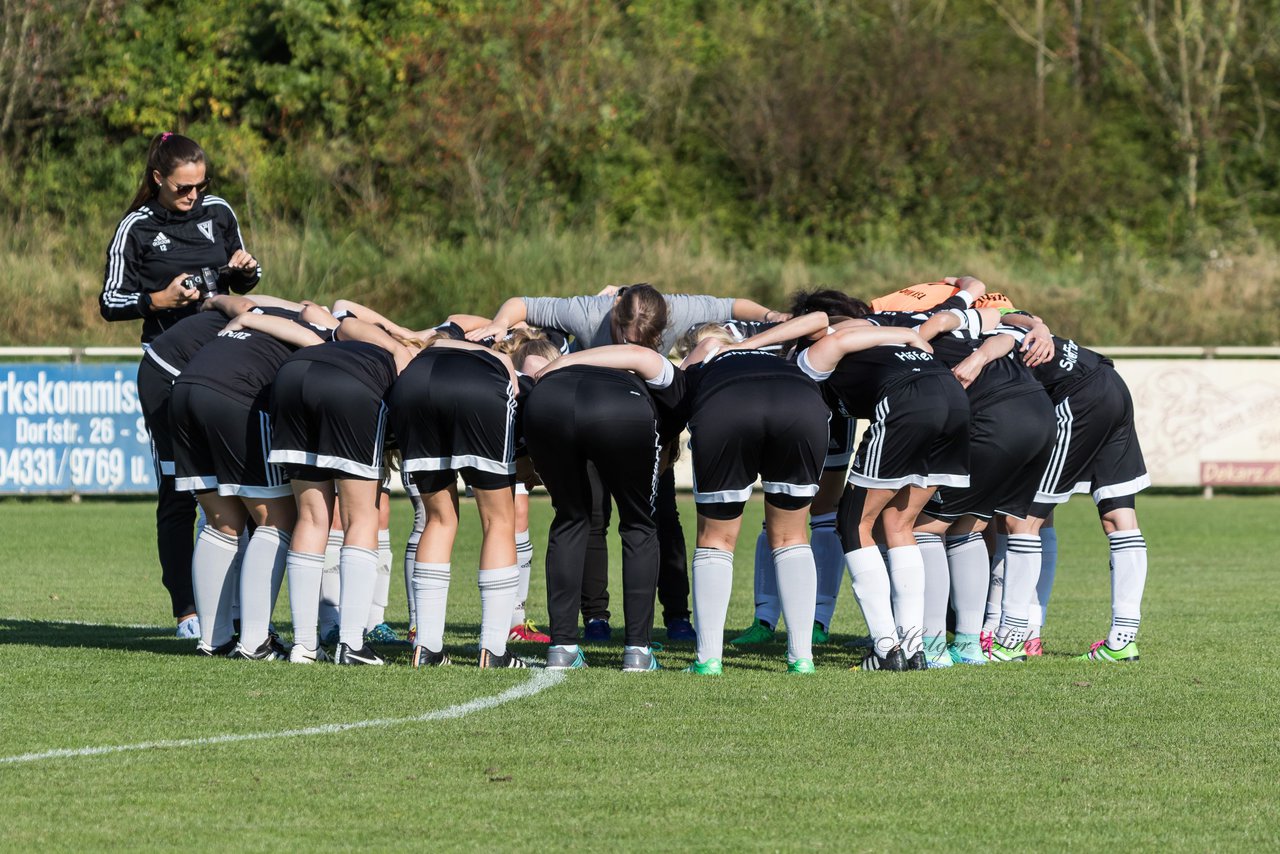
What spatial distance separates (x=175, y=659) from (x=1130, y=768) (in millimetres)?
4306

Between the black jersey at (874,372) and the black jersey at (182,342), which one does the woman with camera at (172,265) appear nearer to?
the black jersey at (182,342)

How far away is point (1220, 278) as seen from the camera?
27.3 m

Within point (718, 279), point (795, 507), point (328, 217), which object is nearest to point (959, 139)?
point (718, 279)

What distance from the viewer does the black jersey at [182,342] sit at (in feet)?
27.1

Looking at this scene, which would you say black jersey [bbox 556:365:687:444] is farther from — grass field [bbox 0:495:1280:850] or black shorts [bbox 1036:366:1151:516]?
black shorts [bbox 1036:366:1151:516]

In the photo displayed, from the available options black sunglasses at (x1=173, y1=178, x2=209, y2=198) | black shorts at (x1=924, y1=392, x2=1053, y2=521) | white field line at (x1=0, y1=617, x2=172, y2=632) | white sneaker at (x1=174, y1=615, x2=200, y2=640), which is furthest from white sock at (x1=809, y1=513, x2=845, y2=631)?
black sunglasses at (x1=173, y1=178, x2=209, y2=198)

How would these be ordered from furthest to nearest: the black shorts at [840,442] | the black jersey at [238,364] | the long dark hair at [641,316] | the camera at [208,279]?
the camera at [208,279] → the black shorts at [840,442] → the black jersey at [238,364] → the long dark hair at [641,316]

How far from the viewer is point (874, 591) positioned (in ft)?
24.4

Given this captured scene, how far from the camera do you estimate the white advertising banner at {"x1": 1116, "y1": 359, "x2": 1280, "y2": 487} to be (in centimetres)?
2023

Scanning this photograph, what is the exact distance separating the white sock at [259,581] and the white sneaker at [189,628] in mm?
1139

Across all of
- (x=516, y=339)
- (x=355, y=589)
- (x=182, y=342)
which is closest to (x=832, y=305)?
(x=516, y=339)

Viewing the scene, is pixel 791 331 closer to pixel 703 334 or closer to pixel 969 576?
pixel 703 334

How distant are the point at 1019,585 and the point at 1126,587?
0.50 meters

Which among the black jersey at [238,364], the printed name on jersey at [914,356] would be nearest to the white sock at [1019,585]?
the printed name on jersey at [914,356]
